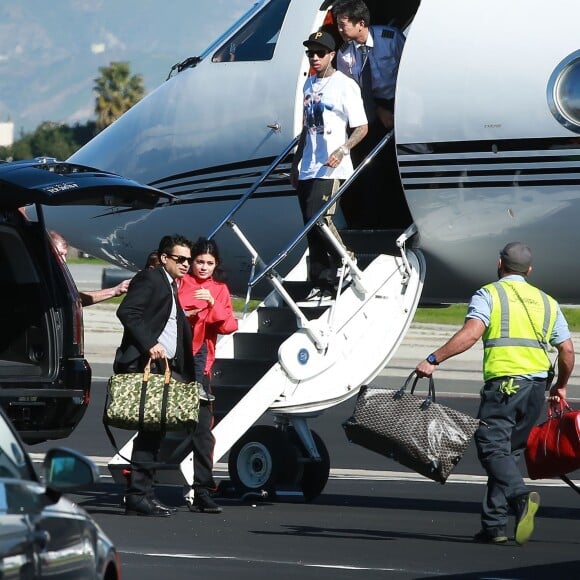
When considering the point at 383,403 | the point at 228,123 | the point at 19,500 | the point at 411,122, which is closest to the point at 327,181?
the point at 411,122

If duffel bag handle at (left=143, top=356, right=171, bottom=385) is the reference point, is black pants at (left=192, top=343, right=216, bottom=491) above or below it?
below

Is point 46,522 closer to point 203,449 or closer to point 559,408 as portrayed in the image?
point 559,408

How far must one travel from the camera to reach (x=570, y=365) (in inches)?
354

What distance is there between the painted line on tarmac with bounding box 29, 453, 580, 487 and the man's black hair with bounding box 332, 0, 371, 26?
11.7 feet

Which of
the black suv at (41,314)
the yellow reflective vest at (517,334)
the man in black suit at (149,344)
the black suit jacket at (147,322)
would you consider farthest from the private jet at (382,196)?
the yellow reflective vest at (517,334)

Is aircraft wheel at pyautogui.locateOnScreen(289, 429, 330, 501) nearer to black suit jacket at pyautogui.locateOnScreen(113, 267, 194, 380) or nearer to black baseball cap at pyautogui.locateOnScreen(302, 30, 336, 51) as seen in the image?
black suit jacket at pyautogui.locateOnScreen(113, 267, 194, 380)

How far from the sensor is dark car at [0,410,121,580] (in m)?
4.45

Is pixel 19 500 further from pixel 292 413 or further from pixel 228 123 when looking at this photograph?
pixel 228 123

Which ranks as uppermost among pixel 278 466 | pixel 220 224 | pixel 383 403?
pixel 220 224

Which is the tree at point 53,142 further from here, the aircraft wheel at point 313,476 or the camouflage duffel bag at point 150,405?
the camouflage duffel bag at point 150,405

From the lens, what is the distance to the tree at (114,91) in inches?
3789

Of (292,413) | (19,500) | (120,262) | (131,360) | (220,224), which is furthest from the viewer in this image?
(120,262)

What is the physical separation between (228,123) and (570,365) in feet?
13.5

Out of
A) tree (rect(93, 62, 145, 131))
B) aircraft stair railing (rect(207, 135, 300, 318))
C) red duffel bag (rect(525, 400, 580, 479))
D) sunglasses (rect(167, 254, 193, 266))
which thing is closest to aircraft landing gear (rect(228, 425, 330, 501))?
aircraft stair railing (rect(207, 135, 300, 318))
